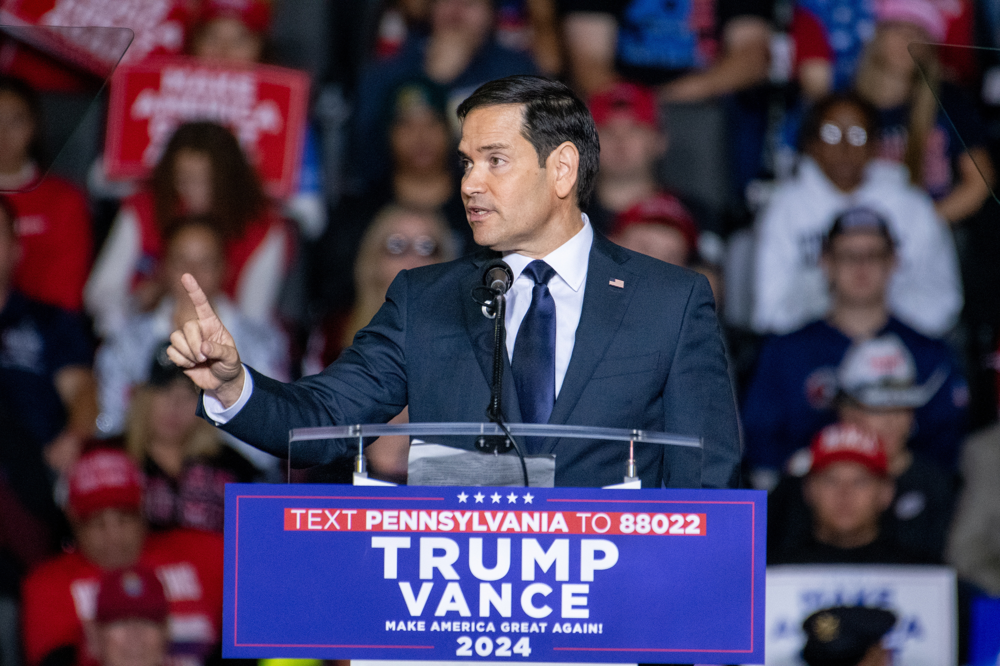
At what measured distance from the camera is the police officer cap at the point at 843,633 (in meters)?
3.35

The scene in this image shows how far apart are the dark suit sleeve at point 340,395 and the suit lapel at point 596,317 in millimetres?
298

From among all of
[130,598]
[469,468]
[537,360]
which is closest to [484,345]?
[537,360]

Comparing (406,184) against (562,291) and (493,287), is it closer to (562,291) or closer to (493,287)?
(562,291)

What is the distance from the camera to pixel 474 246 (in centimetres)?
419

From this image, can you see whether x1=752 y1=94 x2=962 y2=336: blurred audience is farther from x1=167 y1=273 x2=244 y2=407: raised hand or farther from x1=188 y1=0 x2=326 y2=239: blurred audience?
x1=167 y1=273 x2=244 y2=407: raised hand

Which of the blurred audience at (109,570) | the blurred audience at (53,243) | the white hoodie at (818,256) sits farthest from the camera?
the blurred audience at (53,243)

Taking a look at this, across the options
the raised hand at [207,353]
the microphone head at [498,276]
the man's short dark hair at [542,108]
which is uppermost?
the man's short dark hair at [542,108]

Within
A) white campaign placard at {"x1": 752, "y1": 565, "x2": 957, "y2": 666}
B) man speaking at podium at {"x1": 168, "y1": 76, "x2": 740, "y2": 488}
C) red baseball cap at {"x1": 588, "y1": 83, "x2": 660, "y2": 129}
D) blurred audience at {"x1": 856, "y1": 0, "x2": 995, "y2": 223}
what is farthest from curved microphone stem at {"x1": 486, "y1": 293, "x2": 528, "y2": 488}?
blurred audience at {"x1": 856, "y1": 0, "x2": 995, "y2": 223}

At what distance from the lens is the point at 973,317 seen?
4.28 metres

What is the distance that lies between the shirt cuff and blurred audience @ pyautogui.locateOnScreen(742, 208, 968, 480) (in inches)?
98.8

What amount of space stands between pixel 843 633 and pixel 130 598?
78.6 inches

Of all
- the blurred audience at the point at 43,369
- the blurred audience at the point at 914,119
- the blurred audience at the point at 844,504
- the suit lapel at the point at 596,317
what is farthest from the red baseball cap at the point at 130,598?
the blurred audience at the point at 914,119

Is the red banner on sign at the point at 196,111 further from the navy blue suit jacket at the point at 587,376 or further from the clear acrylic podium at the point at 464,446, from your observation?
the clear acrylic podium at the point at 464,446

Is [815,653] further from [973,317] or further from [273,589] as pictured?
[273,589]
